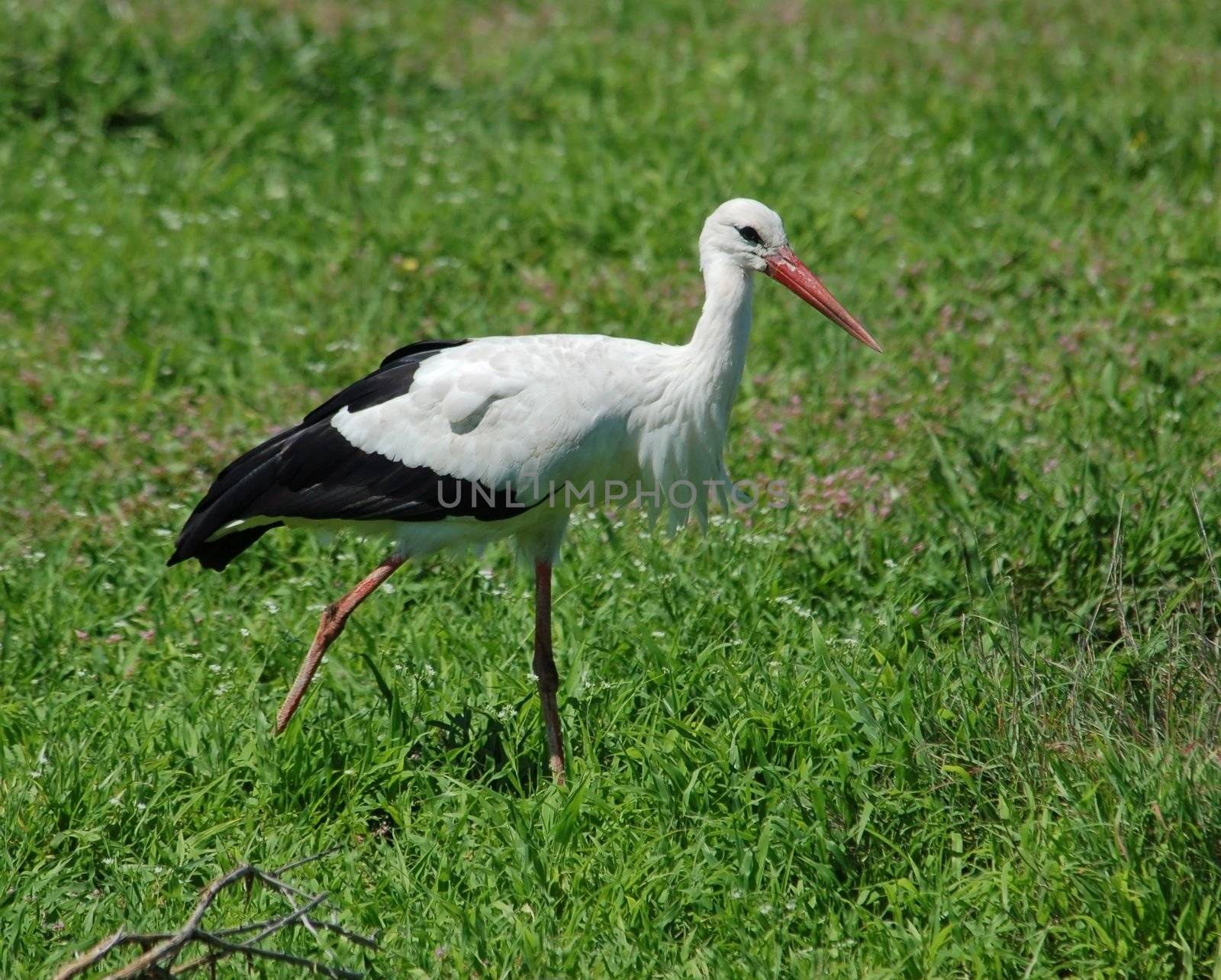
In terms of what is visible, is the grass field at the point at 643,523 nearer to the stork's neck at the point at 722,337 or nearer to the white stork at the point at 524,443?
the white stork at the point at 524,443

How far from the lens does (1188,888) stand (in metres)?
3.08

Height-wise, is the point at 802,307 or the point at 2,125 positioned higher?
the point at 2,125

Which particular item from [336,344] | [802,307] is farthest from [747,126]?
[336,344]

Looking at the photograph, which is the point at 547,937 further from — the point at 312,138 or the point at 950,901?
the point at 312,138

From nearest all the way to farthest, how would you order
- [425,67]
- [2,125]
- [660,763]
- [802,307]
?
[660,763], [802,307], [2,125], [425,67]

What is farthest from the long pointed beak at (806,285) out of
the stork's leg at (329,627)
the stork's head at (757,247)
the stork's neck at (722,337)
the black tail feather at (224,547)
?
the black tail feather at (224,547)

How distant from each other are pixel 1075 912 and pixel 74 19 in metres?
7.32

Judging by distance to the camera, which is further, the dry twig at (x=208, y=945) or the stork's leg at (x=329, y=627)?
the stork's leg at (x=329, y=627)

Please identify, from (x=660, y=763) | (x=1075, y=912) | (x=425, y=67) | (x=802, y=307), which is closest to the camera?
(x=1075, y=912)

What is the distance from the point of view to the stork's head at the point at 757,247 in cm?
→ 416

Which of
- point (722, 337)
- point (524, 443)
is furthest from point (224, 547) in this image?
point (722, 337)

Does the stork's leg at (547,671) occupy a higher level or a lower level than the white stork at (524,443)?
lower

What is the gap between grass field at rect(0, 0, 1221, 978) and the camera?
3363 mm

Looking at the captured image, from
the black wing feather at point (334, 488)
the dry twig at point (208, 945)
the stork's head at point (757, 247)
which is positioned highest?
the stork's head at point (757, 247)
